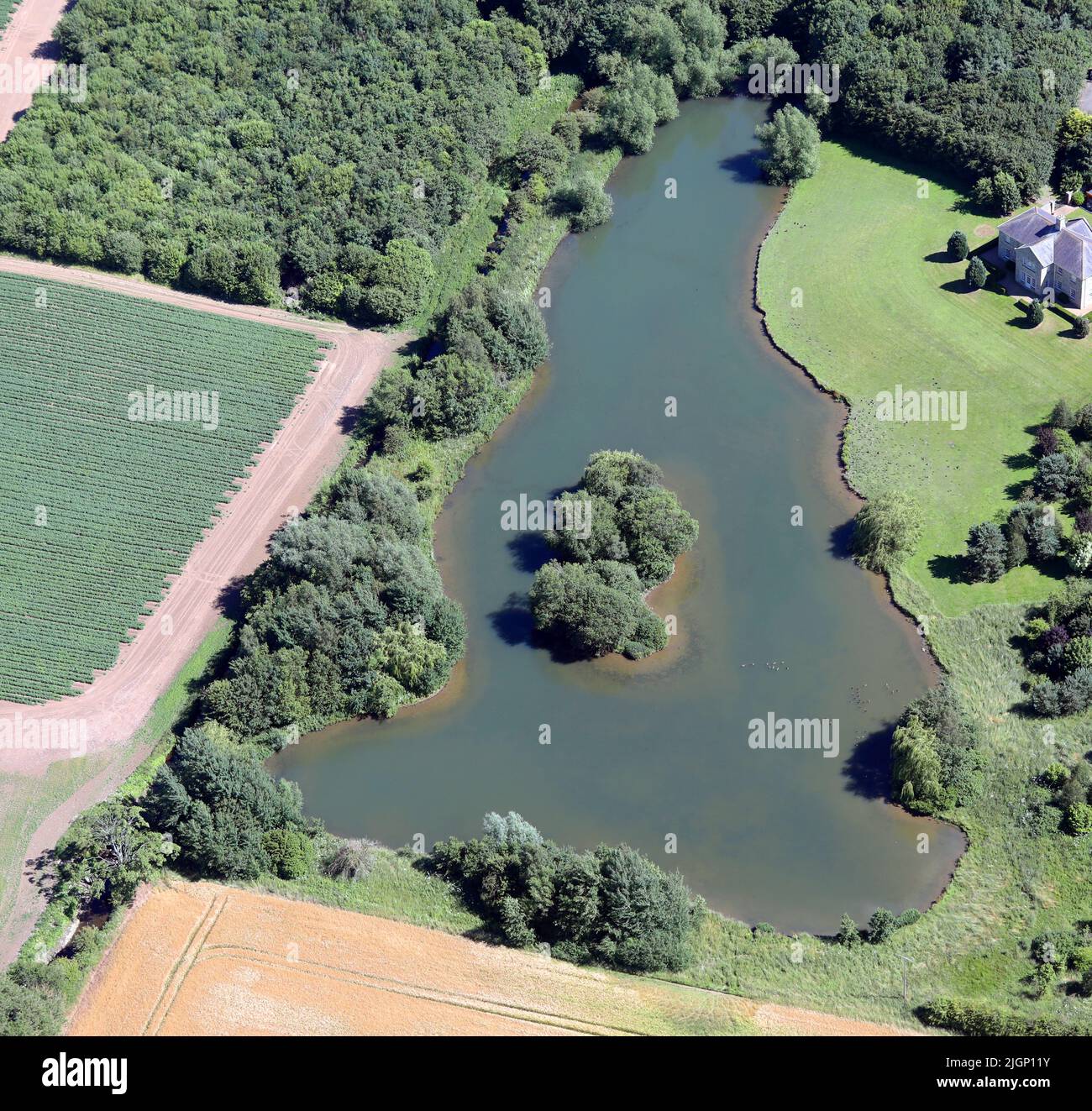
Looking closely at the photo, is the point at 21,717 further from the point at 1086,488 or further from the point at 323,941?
the point at 1086,488

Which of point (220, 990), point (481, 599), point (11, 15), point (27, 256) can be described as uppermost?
point (11, 15)

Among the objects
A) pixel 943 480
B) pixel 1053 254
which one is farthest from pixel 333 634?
pixel 1053 254

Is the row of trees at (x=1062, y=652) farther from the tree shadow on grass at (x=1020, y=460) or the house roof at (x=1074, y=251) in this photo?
the house roof at (x=1074, y=251)

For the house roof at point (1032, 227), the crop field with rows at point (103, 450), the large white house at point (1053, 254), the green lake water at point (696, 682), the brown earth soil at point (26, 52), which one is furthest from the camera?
the brown earth soil at point (26, 52)

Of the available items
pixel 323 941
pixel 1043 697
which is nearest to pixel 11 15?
pixel 323 941

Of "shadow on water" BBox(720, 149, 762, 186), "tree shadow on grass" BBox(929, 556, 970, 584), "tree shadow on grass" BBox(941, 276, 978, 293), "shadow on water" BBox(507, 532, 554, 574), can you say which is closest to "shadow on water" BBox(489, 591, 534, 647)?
"shadow on water" BBox(507, 532, 554, 574)

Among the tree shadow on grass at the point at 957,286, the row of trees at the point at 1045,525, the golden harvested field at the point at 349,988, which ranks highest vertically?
the tree shadow on grass at the point at 957,286

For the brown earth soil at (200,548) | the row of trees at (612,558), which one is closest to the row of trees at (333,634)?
the brown earth soil at (200,548)
